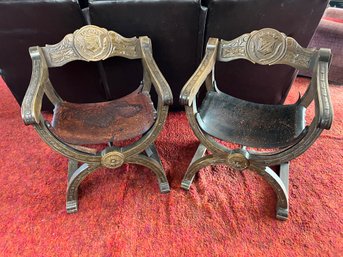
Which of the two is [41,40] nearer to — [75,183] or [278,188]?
[75,183]

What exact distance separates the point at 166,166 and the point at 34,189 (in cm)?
72

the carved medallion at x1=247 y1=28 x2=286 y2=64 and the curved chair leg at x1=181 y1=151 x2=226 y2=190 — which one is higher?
the carved medallion at x1=247 y1=28 x2=286 y2=64

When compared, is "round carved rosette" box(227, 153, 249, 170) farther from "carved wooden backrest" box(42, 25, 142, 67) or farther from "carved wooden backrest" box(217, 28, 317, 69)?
"carved wooden backrest" box(42, 25, 142, 67)

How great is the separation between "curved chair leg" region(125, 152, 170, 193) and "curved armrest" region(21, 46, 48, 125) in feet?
1.46

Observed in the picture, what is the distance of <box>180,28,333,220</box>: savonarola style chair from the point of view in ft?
3.34

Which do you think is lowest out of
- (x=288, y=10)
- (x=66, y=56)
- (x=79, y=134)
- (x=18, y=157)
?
(x=18, y=157)

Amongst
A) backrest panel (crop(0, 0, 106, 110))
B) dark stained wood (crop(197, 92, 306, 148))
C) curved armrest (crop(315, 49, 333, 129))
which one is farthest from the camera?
backrest panel (crop(0, 0, 106, 110))

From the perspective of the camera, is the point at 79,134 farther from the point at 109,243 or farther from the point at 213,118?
the point at 213,118

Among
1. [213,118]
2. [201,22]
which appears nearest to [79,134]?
[213,118]

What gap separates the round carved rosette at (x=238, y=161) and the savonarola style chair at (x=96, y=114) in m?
0.34

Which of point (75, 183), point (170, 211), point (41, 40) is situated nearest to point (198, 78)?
point (170, 211)

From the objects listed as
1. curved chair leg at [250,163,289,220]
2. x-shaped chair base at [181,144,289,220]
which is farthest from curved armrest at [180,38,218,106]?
curved chair leg at [250,163,289,220]

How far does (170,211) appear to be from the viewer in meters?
1.29

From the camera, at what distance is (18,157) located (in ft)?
5.22
